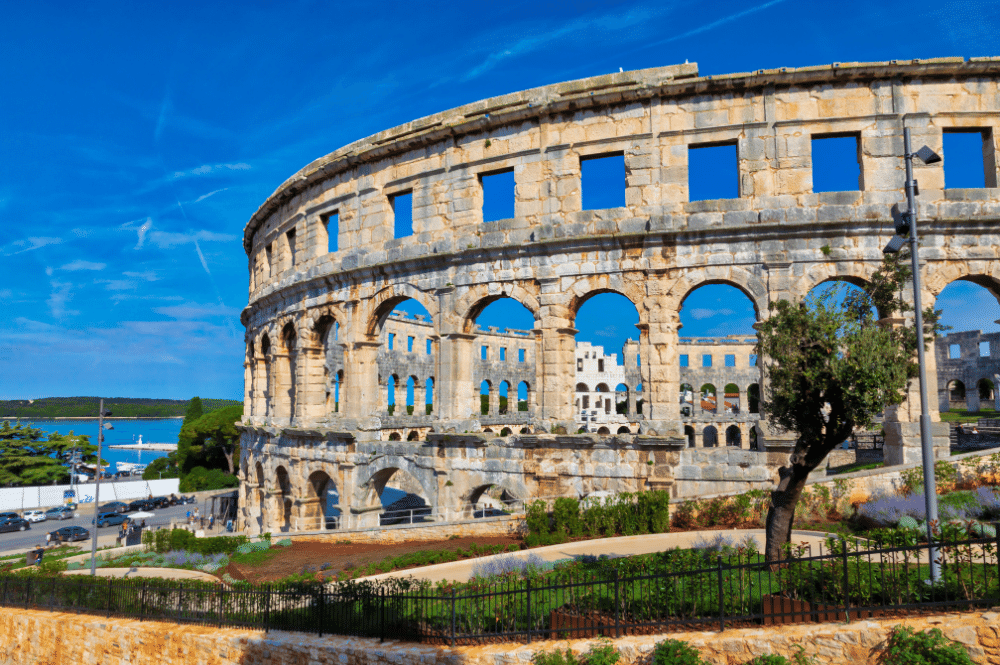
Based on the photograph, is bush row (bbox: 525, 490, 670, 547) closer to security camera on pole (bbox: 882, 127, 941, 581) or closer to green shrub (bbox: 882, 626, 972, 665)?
security camera on pole (bbox: 882, 127, 941, 581)

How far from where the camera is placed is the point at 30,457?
46.2 meters

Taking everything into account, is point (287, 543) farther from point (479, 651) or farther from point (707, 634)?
point (707, 634)

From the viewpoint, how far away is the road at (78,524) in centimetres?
3045

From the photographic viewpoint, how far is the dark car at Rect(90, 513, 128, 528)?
3671 cm

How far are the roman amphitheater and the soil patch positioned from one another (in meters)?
2.14

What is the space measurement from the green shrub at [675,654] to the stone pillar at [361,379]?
13.3 metres

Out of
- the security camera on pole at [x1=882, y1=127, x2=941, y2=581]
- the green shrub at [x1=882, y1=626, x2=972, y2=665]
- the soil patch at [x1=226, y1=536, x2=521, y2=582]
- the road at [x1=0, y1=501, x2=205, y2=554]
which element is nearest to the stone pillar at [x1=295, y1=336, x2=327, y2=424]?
the soil patch at [x1=226, y1=536, x2=521, y2=582]

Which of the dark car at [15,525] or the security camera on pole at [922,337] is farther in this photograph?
the dark car at [15,525]

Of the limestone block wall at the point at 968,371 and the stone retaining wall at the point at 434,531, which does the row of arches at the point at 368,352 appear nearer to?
the stone retaining wall at the point at 434,531

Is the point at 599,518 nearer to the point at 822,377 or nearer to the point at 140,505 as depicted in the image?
the point at 822,377

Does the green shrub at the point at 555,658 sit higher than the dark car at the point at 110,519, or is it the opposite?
the green shrub at the point at 555,658

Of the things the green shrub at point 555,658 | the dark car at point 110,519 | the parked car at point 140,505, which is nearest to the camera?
the green shrub at point 555,658

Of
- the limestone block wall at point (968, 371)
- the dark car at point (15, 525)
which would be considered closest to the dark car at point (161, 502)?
the dark car at point (15, 525)

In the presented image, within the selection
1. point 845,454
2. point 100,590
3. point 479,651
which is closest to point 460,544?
point 479,651
